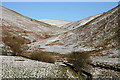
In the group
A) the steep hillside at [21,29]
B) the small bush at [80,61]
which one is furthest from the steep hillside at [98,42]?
the steep hillside at [21,29]

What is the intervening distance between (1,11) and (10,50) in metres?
78.5

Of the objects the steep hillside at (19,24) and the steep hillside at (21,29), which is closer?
the steep hillside at (21,29)

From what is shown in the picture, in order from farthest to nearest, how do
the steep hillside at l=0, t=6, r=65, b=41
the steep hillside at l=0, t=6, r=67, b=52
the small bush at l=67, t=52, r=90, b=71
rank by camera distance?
the steep hillside at l=0, t=6, r=65, b=41, the steep hillside at l=0, t=6, r=67, b=52, the small bush at l=67, t=52, r=90, b=71

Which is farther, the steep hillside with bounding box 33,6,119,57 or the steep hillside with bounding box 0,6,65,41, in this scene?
the steep hillside with bounding box 0,6,65,41

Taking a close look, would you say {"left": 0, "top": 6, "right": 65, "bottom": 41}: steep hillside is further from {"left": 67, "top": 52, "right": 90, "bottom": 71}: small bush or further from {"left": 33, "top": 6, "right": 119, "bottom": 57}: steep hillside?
{"left": 67, "top": 52, "right": 90, "bottom": 71}: small bush

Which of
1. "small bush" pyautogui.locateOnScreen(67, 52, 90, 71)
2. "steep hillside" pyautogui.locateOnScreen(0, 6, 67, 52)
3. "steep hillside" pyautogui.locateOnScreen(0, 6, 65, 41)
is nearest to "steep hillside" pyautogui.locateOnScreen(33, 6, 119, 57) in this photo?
"small bush" pyautogui.locateOnScreen(67, 52, 90, 71)

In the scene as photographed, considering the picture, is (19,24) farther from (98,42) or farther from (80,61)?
(80,61)

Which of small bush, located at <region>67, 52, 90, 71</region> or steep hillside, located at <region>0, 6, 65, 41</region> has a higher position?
steep hillside, located at <region>0, 6, 65, 41</region>

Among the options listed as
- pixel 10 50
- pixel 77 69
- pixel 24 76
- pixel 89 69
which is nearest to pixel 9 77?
pixel 24 76

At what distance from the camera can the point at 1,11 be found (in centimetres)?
10731

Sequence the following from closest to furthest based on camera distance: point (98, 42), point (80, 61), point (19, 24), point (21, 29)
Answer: point (80, 61) < point (98, 42) < point (21, 29) < point (19, 24)

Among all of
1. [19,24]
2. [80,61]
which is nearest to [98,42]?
[80,61]

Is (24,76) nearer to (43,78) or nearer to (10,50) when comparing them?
(43,78)

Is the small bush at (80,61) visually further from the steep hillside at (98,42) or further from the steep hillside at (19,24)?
the steep hillside at (19,24)
